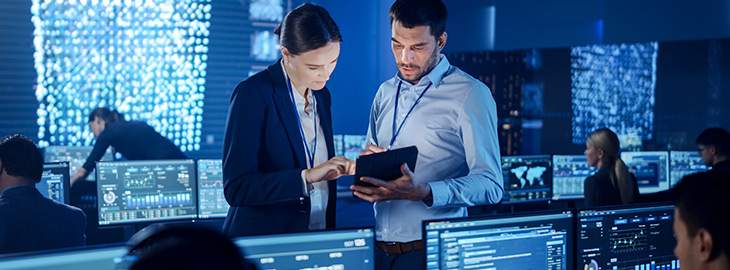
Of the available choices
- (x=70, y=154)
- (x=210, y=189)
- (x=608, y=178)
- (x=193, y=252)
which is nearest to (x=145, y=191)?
(x=210, y=189)

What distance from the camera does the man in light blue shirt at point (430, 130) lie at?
272 cm

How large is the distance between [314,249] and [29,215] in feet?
6.19

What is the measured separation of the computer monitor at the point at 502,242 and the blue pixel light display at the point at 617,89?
591 cm

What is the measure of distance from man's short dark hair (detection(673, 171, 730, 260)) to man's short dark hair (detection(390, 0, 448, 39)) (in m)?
0.99

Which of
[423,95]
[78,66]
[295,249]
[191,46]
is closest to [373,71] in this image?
[191,46]

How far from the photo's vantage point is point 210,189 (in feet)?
17.9

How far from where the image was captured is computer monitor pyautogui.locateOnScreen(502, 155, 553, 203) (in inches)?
259

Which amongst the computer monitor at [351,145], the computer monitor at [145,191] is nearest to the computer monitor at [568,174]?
the computer monitor at [351,145]

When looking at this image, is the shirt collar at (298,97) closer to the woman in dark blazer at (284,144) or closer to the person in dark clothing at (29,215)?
the woman in dark blazer at (284,144)

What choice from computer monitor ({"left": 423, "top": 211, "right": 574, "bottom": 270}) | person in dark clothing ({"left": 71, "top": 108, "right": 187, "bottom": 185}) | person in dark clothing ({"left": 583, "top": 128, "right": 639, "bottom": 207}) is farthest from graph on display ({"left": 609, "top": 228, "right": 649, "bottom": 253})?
person in dark clothing ({"left": 71, "top": 108, "right": 187, "bottom": 185})

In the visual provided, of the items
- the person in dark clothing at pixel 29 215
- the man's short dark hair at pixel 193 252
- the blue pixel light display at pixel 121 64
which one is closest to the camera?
the man's short dark hair at pixel 193 252

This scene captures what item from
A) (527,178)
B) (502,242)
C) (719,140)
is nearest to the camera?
(502,242)

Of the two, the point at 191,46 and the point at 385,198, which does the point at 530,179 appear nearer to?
the point at 191,46

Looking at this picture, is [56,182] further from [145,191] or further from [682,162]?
[682,162]
